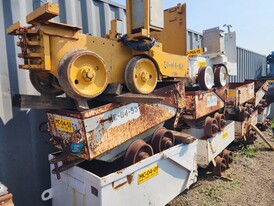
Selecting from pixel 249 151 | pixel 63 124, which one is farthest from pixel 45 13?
pixel 249 151

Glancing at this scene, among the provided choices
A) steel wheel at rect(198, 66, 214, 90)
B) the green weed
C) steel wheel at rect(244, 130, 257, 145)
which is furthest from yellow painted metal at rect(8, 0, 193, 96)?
steel wheel at rect(244, 130, 257, 145)

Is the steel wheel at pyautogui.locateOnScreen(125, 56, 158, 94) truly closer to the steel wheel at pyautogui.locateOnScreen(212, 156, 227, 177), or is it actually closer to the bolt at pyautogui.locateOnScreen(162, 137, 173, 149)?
the bolt at pyautogui.locateOnScreen(162, 137, 173, 149)

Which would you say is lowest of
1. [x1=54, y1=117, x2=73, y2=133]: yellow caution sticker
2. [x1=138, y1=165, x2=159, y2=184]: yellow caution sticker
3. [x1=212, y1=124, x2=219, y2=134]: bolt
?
[x1=138, y1=165, x2=159, y2=184]: yellow caution sticker

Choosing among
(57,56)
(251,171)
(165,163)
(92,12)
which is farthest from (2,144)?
(251,171)

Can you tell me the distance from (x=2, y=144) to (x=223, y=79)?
291 centimetres

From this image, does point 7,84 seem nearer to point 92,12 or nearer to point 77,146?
point 77,146

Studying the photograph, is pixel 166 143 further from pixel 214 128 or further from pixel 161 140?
pixel 214 128

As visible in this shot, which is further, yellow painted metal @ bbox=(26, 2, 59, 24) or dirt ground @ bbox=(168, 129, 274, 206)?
dirt ground @ bbox=(168, 129, 274, 206)

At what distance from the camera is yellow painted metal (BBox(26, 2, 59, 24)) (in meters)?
1.37

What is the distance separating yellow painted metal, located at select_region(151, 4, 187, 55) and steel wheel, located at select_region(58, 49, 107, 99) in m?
1.48

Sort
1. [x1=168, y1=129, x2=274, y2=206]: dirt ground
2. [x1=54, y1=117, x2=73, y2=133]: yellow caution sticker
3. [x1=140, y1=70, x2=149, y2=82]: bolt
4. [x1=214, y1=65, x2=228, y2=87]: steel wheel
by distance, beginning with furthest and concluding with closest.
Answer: [x1=214, y1=65, x2=228, y2=87]: steel wheel, [x1=168, y1=129, x2=274, y2=206]: dirt ground, [x1=140, y1=70, x2=149, y2=82]: bolt, [x1=54, y1=117, x2=73, y2=133]: yellow caution sticker

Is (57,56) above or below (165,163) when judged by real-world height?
above

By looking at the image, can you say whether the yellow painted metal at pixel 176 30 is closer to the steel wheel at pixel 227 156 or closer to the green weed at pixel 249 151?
the steel wheel at pixel 227 156

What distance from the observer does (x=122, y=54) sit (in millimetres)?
2010
